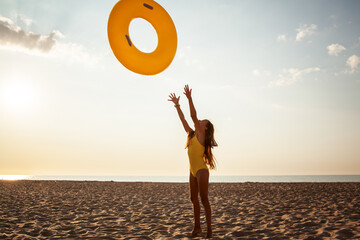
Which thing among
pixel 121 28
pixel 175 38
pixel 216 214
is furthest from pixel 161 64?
pixel 216 214

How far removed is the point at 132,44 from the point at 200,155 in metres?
2.10

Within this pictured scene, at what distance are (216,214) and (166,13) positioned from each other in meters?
4.19

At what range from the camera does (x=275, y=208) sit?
6.16 m

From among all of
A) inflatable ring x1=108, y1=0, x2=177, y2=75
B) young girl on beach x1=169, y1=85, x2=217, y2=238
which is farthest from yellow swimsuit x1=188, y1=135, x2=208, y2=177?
inflatable ring x1=108, y1=0, x2=177, y2=75

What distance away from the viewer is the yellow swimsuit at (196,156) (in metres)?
3.53

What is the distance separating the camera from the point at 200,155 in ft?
11.7

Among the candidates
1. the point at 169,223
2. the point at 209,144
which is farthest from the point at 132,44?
the point at 169,223

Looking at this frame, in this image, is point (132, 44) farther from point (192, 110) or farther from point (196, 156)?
point (196, 156)

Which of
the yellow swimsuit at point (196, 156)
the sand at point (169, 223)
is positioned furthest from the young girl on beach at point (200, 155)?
the sand at point (169, 223)

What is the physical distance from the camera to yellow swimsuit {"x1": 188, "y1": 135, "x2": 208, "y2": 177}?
3533mm

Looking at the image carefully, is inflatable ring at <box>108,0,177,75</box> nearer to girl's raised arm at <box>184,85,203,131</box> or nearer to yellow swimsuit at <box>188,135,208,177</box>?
girl's raised arm at <box>184,85,203,131</box>

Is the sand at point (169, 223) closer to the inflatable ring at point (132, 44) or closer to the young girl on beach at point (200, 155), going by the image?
the young girl on beach at point (200, 155)

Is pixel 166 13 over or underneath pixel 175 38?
over

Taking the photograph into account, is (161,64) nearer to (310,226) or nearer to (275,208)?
(310,226)
